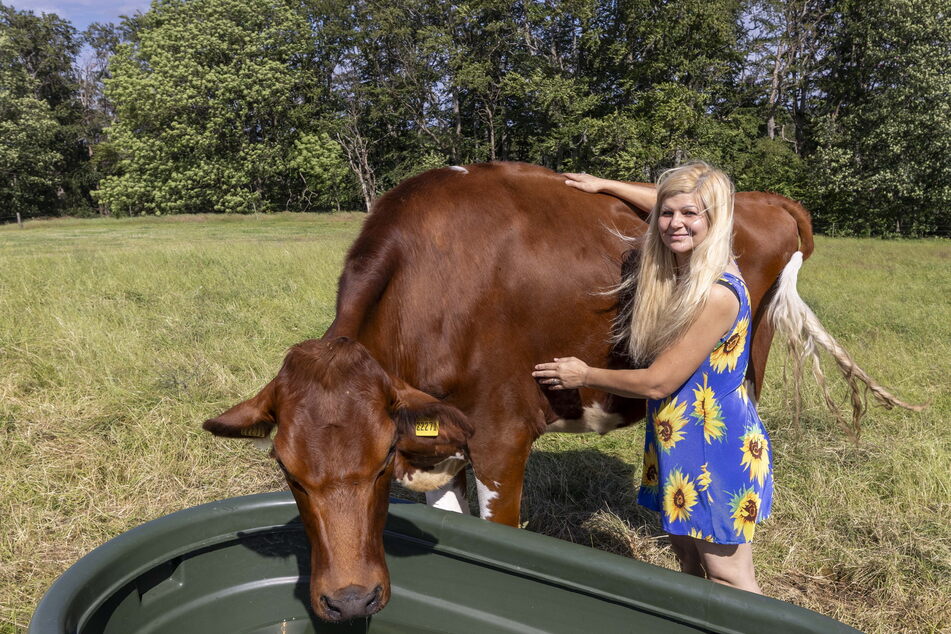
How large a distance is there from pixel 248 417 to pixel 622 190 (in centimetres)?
217

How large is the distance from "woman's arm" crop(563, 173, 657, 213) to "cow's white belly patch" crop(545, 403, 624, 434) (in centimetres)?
105

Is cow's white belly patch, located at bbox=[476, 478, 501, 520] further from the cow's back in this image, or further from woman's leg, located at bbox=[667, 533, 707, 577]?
woman's leg, located at bbox=[667, 533, 707, 577]

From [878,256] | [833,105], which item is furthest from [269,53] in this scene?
[878,256]

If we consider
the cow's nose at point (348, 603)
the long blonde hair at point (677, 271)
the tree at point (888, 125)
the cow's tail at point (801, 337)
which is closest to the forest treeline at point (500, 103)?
the tree at point (888, 125)

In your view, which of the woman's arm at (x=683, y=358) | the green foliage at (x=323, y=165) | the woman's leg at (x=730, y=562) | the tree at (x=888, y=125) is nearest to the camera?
the woman's arm at (x=683, y=358)

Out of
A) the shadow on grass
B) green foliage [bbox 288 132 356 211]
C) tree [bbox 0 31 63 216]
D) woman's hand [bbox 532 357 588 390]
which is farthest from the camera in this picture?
tree [bbox 0 31 63 216]

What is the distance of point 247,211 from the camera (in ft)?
134

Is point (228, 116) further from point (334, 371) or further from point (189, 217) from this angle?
point (334, 371)

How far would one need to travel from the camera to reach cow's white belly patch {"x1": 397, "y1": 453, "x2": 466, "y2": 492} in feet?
8.21

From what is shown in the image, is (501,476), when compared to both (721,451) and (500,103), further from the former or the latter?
(500,103)

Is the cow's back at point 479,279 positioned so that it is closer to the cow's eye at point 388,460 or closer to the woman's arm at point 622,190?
the woman's arm at point 622,190

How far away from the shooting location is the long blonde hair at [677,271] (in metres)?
2.34

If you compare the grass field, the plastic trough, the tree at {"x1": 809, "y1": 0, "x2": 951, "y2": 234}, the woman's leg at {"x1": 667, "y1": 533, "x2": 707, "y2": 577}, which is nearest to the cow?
the plastic trough

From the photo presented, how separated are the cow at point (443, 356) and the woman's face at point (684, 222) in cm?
77
